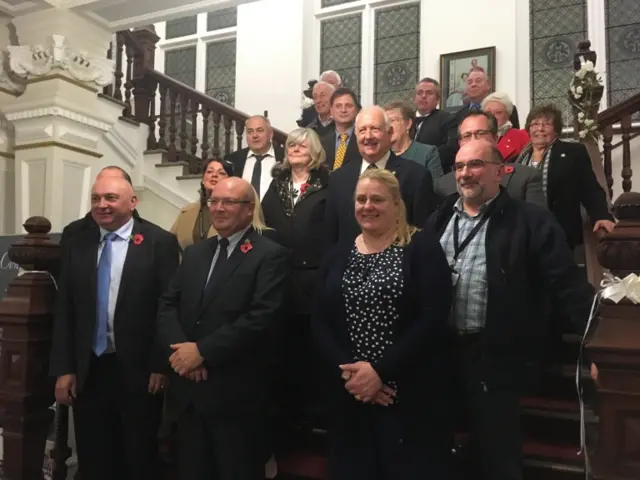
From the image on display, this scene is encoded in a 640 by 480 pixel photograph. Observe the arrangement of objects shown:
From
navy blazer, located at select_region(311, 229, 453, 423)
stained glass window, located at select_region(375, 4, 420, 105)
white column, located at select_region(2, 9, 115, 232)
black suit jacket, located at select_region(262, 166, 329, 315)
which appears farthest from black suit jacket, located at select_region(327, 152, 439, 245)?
stained glass window, located at select_region(375, 4, 420, 105)

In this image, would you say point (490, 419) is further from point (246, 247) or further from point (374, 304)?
point (246, 247)

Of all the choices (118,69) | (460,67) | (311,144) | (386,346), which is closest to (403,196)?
(311,144)

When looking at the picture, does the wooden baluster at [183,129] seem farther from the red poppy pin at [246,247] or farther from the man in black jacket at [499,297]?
the man in black jacket at [499,297]

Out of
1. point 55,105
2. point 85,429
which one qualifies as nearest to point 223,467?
point 85,429

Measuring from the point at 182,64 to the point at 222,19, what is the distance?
81cm

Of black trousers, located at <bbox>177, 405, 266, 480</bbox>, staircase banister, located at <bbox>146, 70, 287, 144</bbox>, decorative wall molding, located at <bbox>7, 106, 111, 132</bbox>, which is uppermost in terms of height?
staircase banister, located at <bbox>146, 70, 287, 144</bbox>

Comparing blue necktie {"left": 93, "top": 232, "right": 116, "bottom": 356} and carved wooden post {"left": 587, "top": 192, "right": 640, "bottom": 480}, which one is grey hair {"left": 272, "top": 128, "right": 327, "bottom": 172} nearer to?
blue necktie {"left": 93, "top": 232, "right": 116, "bottom": 356}

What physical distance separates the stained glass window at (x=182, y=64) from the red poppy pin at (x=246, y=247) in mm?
6481

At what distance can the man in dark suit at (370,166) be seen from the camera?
2328 mm

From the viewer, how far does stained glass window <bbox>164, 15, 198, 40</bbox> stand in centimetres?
835

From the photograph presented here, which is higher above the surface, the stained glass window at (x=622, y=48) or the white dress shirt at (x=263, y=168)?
the stained glass window at (x=622, y=48)

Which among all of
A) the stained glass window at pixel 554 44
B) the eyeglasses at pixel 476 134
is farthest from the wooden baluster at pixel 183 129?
the eyeglasses at pixel 476 134

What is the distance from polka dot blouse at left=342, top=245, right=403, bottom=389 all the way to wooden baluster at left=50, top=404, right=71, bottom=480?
1.45 metres

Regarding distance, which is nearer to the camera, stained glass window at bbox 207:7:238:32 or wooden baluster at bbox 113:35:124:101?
wooden baluster at bbox 113:35:124:101
